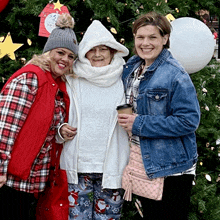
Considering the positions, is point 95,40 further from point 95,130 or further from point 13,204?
point 13,204

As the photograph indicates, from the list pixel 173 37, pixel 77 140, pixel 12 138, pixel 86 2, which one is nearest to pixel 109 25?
pixel 86 2

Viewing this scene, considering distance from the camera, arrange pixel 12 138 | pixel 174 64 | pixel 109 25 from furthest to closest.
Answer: pixel 109 25 → pixel 174 64 → pixel 12 138

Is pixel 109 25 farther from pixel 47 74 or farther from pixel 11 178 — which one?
pixel 11 178

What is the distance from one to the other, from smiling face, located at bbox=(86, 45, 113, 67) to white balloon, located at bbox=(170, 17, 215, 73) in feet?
2.75

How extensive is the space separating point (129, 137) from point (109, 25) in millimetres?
1210

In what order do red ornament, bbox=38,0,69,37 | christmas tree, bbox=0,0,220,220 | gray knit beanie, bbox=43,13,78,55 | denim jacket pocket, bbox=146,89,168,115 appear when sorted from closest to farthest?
denim jacket pocket, bbox=146,89,168,115 → gray knit beanie, bbox=43,13,78,55 → red ornament, bbox=38,0,69,37 → christmas tree, bbox=0,0,220,220

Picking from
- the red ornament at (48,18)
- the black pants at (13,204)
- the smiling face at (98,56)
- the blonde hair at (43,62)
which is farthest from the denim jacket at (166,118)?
the red ornament at (48,18)

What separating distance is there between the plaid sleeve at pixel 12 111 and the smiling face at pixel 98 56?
53 cm

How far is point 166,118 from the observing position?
2109 mm

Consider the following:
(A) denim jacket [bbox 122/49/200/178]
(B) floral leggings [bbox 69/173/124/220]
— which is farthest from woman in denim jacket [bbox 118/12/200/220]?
(B) floral leggings [bbox 69/173/124/220]

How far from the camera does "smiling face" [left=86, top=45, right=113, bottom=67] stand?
7.73 feet

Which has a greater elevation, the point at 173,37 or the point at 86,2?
the point at 86,2

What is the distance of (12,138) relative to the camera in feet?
6.61

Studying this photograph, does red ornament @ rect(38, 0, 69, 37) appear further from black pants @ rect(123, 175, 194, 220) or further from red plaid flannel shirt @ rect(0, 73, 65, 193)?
black pants @ rect(123, 175, 194, 220)
